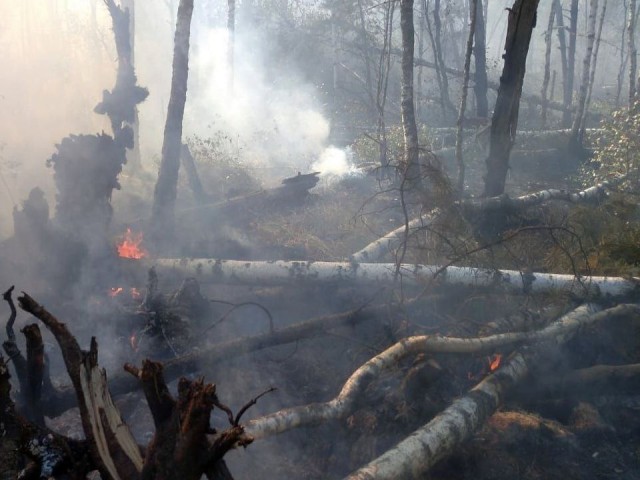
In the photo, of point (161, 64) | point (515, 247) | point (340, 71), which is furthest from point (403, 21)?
point (161, 64)

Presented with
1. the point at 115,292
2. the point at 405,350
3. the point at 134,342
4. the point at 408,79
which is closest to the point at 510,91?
the point at 408,79

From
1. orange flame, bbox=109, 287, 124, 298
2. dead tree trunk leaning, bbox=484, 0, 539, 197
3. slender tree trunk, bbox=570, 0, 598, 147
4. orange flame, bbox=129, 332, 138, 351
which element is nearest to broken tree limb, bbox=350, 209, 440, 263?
dead tree trunk leaning, bbox=484, 0, 539, 197

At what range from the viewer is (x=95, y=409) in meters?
2.62

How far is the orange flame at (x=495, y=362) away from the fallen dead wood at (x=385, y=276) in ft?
4.26

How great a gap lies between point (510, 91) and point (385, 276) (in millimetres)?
5021

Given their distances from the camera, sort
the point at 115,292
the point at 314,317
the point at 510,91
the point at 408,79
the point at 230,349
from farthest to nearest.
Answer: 1. the point at 408,79
2. the point at 510,91
3. the point at 115,292
4. the point at 314,317
5. the point at 230,349

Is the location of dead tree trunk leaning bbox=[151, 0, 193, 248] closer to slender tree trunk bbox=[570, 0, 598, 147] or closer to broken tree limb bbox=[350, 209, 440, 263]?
broken tree limb bbox=[350, 209, 440, 263]

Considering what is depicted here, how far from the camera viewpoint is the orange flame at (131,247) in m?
8.14

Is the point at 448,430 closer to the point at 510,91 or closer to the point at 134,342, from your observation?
the point at 134,342

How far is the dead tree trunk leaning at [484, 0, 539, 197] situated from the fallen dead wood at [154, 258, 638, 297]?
12.1ft

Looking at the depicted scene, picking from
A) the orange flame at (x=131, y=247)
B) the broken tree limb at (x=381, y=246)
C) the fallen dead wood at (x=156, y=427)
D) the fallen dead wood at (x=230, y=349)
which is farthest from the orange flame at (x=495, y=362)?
the orange flame at (x=131, y=247)

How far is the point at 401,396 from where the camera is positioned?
4.96m

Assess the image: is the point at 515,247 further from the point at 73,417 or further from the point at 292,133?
the point at 292,133

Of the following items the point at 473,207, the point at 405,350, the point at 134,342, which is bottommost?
the point at 405,350
